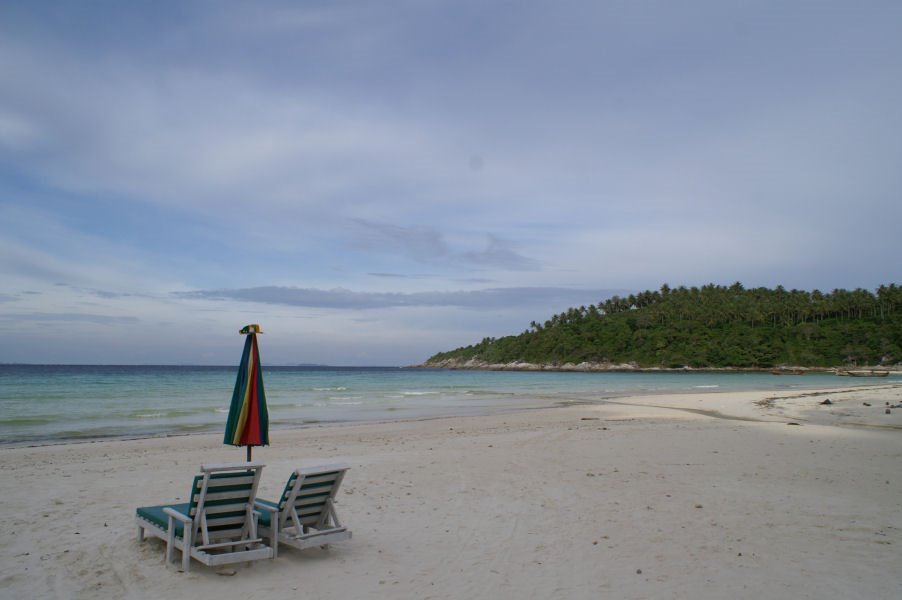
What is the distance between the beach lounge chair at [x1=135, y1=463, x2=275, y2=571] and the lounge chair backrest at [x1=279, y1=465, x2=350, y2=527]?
1.06 feet

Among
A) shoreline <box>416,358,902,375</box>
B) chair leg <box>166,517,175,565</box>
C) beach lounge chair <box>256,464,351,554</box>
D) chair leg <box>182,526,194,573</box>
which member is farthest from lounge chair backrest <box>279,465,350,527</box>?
shoreline <box>416,358,902,375</box>

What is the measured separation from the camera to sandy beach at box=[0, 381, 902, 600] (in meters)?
5.31

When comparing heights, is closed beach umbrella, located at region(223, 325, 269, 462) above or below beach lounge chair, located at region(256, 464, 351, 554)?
above

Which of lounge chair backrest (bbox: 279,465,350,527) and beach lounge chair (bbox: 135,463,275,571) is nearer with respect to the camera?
beach lounge chair (bbox: 135,463,275,571)

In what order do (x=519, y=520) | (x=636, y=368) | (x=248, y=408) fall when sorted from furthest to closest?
1. (x=636, y=368)
2. (x=519, y=520)
3. (x=248, y=408)

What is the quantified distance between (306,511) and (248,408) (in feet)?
4.24

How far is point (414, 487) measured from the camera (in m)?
9.54

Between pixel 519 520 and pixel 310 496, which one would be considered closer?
pixel 310 496

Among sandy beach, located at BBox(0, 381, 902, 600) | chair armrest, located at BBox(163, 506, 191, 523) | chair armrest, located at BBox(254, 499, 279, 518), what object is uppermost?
chair armrest, located at BBox(163, 506, 191, 523)

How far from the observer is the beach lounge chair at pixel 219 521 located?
537cm

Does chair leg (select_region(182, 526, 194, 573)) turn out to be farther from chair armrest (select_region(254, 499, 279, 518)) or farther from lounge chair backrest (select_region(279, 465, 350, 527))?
lounge chair backrest (select_region(279, 465, 350, 527))

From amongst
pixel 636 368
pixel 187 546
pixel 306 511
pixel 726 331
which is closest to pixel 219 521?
pixel 187 546

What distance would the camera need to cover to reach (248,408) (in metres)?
6.49

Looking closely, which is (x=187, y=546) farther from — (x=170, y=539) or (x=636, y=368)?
(x=636, y=368)
